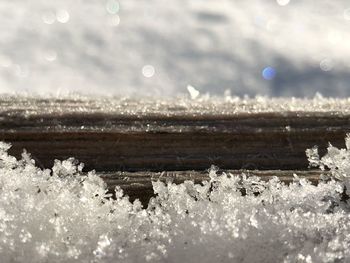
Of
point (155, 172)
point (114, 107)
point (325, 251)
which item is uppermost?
point (114, 107)

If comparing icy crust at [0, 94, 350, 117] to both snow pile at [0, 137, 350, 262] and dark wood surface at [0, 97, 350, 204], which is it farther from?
snow pile at [0, 137, 350, 262]

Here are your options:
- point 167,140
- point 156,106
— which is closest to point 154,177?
point 167,140

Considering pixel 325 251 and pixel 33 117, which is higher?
pixel 33 117

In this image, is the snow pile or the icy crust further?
the icy crust

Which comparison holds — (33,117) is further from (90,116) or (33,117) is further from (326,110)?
(326,110)

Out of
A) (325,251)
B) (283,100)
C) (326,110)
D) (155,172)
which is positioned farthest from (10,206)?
(283,100)

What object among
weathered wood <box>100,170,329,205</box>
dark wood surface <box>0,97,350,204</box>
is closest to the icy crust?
dark wood surface <box>0,97,350,204</box>
